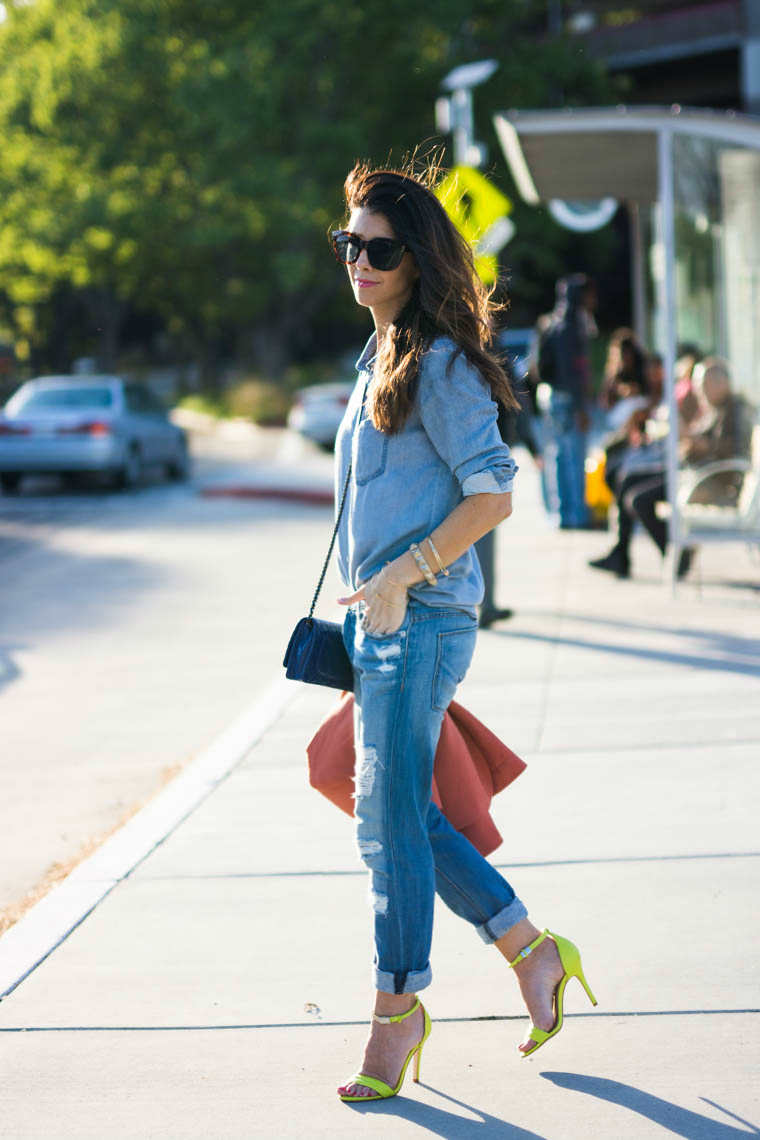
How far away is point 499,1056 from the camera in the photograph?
334 centimetres

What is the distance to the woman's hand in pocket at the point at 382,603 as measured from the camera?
2.99 meters

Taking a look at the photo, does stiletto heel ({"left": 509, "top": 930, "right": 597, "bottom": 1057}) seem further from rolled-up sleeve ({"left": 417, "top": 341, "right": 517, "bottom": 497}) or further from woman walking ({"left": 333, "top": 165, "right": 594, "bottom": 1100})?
rolled-up sleeve ({"left": 417, "top": 341, "right": 517, "bottom": 497})

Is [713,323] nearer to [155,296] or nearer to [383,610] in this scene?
[383,610]

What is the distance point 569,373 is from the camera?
41.7 ft

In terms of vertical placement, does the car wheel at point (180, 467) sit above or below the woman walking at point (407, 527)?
below

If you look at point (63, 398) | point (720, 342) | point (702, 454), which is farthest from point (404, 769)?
point (63, 398)

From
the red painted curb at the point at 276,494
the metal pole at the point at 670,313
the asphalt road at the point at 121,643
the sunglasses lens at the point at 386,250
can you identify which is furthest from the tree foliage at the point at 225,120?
the sunglasses lens at the point at 386,250

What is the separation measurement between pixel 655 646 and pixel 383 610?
502cm

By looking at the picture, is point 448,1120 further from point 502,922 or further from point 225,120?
point 225,120

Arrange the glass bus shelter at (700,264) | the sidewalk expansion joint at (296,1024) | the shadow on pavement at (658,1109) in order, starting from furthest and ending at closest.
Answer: the glass bus shelter at (700,264) → the sidewalk expansion joint at (296,1024) → the shadow on pavement at (658,1109)

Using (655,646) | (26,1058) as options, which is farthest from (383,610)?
(655,646)

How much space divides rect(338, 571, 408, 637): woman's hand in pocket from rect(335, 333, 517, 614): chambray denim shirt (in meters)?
0.06

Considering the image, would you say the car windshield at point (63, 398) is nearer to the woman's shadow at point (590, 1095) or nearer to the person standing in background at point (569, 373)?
the person standing in background at point (569, 373)

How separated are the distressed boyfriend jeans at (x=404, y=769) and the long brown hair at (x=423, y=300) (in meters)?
0.43
